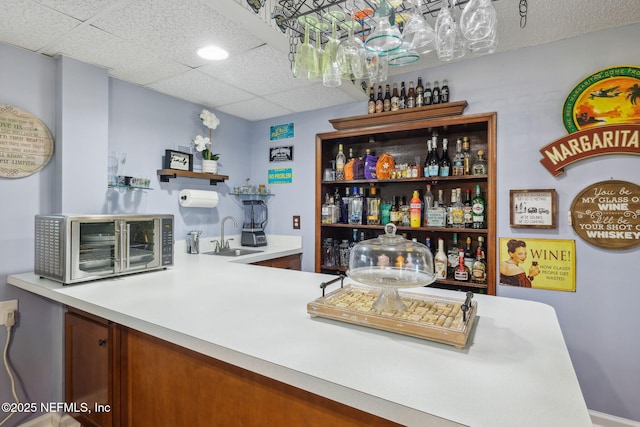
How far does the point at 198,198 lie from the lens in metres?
2.77

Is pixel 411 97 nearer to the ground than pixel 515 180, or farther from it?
farther from it

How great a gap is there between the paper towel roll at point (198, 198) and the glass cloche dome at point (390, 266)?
6.36ft

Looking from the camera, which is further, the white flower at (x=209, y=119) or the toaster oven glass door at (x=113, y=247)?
the white flower at (x=209, y=119)

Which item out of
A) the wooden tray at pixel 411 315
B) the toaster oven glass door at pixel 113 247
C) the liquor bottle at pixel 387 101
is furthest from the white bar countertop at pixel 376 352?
the liquor bottle at pixel 387 101

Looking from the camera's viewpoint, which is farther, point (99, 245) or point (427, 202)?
point (427, 202)

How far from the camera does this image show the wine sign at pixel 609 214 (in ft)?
6.15

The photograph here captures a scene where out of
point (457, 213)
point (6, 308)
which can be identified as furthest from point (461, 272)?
point (6, 308)

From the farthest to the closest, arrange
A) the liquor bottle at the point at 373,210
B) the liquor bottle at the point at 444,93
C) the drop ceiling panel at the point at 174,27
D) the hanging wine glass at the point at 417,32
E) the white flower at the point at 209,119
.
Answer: the white flower at the point at 209,119, the liquor bottle at the point at 373,210, the liquor bottle at the point at 444,93, the drop ceiling panel at the point at 174,27, the hanging wine glass at the point at 417,32

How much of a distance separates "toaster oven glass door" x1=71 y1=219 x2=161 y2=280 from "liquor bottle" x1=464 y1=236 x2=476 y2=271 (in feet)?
6.83

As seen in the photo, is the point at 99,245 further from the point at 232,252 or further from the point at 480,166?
the point at 480,166

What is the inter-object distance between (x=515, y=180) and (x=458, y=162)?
39 cm

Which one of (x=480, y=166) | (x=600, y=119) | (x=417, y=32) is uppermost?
(x=417, y=32)

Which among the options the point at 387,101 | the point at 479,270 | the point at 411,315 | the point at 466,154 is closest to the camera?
the point at 411,315

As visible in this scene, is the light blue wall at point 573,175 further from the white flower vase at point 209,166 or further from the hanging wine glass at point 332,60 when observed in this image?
the white flower vase at point 209,166
